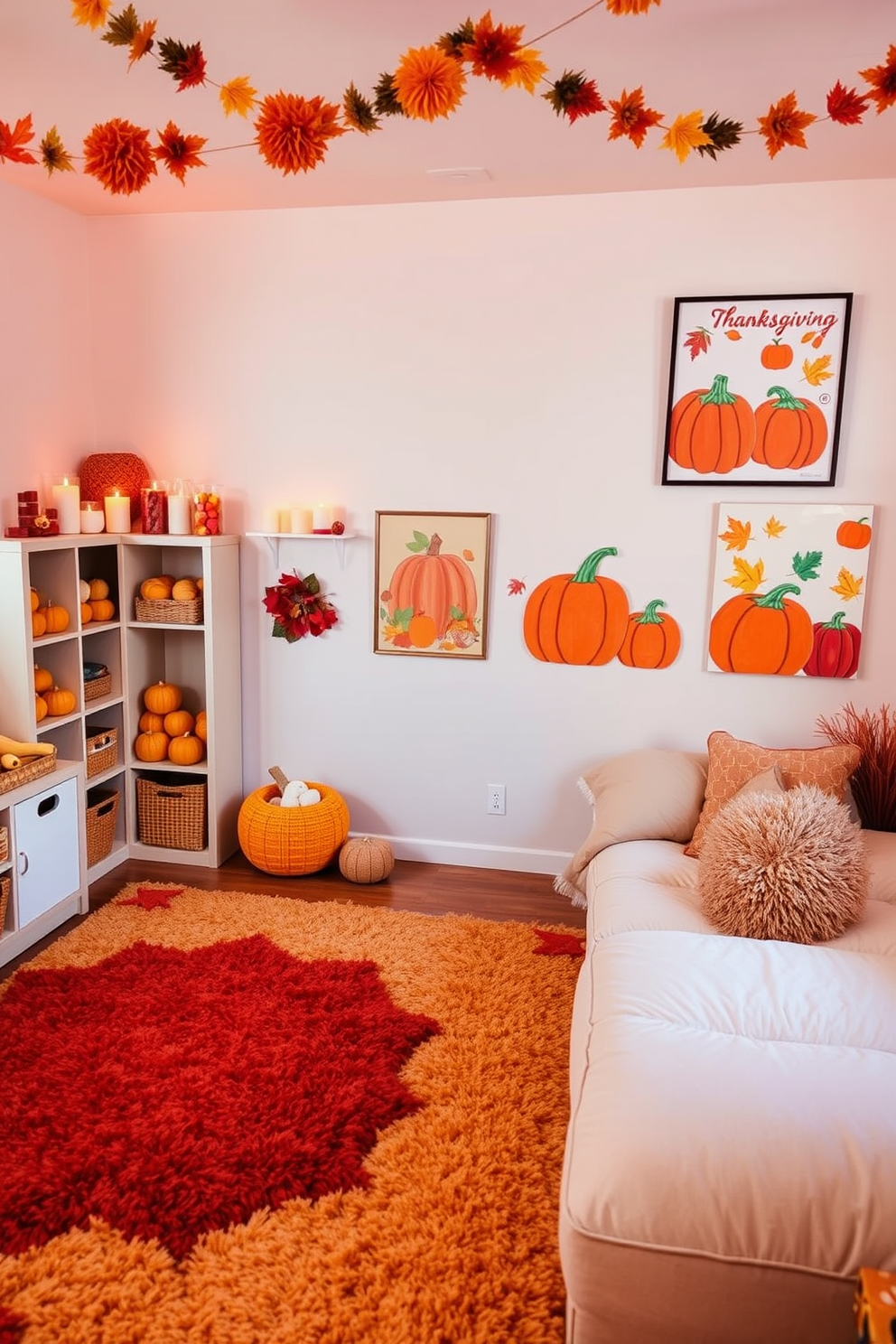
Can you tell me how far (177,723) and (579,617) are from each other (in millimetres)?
1678

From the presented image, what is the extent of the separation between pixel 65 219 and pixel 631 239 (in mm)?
2174

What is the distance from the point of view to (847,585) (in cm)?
340

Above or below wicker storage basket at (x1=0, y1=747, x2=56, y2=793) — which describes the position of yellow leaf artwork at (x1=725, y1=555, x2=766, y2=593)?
above

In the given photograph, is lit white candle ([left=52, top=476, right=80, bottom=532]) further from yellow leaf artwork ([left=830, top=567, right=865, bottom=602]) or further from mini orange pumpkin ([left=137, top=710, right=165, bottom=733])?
yellow leaf artwork ([left=830, top=567, right=865, bottom=602])

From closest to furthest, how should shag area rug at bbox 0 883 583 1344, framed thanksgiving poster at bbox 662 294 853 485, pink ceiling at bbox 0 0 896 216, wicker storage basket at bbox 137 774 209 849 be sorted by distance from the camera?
shag area rug at bbox 0 883 583 1344 → pink ceiling at bbox 0 0 896 216 → framed thanksgiving poster at bbox 662 294 853 485 → wicker storage basket at bbox 137 774 209 849

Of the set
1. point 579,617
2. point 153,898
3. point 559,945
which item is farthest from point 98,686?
point 559,945

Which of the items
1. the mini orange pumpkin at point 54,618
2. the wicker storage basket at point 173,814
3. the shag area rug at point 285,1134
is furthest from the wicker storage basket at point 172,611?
the shag area rug at point 285,1134

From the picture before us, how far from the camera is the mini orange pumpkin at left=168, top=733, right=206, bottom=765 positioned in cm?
388

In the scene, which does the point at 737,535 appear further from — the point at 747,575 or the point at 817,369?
the point at 817,369

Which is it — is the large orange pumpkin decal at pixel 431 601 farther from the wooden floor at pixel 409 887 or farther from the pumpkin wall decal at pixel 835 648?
the pumpkin wall decal at pixel 835 648

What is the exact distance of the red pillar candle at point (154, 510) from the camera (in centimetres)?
379

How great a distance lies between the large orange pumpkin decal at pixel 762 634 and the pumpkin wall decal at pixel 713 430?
0.48 meters

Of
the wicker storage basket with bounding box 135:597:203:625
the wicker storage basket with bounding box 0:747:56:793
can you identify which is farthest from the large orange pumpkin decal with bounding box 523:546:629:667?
the wicker storage basket with bounding box 0:747:56:793

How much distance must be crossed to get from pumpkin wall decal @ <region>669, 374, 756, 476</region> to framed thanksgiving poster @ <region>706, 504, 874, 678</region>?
0.18 meters
